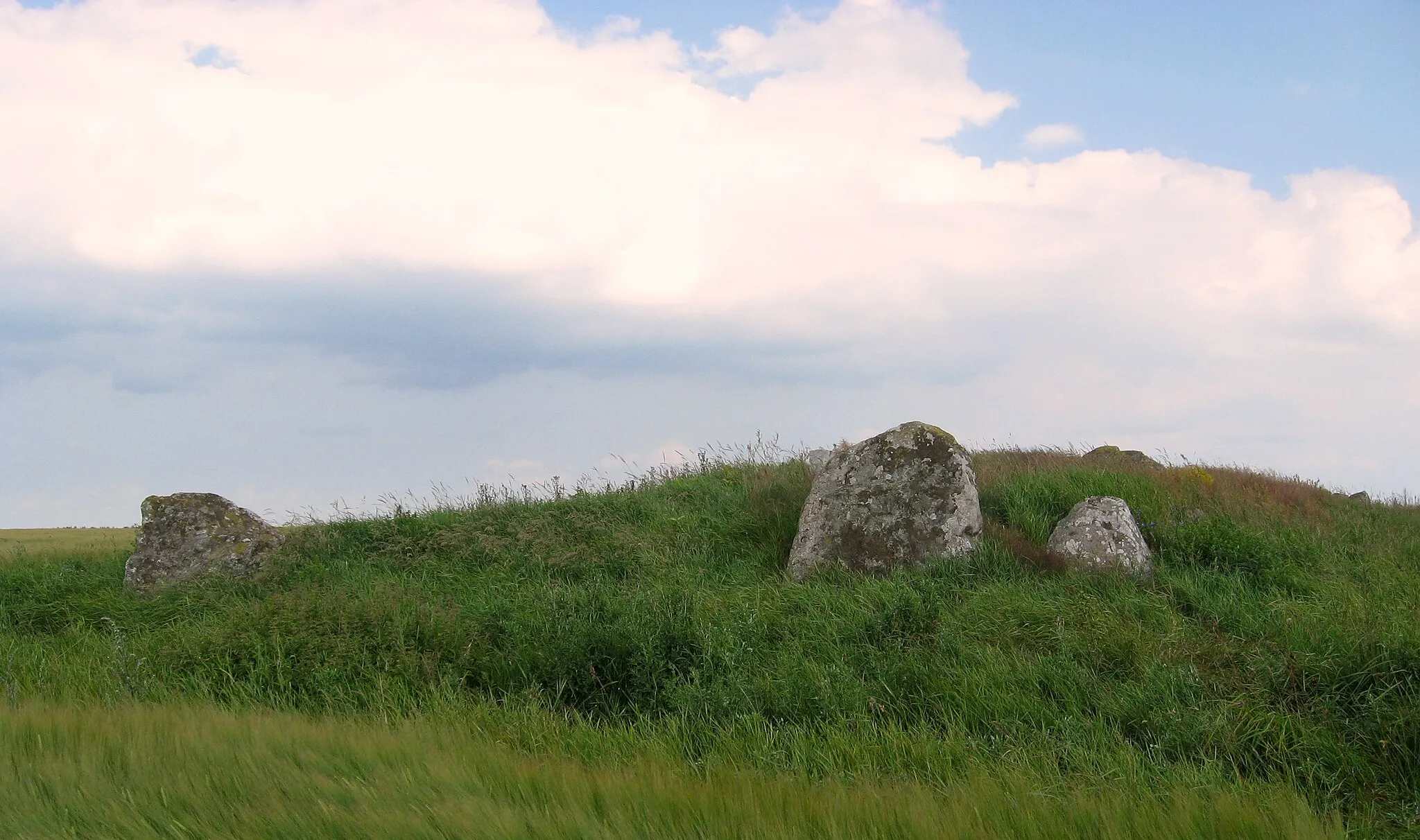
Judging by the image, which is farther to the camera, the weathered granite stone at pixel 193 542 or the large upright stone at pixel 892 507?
the weathered granite stone at pixel 193 542

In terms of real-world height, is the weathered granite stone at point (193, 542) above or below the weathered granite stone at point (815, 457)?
below

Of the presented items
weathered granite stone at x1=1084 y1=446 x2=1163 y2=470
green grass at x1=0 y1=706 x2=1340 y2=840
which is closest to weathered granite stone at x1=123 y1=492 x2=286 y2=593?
green grass at x1=0 y1=706 x2=1340 y2=840

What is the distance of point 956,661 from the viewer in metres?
7.28

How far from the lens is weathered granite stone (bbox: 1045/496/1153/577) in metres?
9.63

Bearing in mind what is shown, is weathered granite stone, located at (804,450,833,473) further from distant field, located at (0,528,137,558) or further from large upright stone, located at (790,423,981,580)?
distant field, located at (0,528,137,558)

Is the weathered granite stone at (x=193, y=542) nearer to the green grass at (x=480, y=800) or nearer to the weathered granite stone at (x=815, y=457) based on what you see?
the green grass at (x=480, y=800)

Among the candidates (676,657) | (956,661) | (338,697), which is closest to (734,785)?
(676,657)

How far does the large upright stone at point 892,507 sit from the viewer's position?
10.0 meters

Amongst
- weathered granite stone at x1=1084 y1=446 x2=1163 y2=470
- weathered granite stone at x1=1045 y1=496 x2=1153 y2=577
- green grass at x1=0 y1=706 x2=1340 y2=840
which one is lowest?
green grass at x1=0 y1=706 x2=1340 y2=840

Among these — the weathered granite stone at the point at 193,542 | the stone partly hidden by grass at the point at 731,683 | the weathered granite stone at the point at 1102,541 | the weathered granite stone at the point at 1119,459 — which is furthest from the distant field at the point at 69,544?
the weathered granite stone at the point at 1119,459

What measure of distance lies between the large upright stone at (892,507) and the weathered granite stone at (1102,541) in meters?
0.92

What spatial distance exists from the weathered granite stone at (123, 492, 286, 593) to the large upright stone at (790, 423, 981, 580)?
6.59 meters

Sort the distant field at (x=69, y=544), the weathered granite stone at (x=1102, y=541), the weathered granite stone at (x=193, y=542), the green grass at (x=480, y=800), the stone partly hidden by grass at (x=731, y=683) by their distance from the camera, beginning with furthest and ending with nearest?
the distant field at (x=69, y=544), the weathered granite stone at (x=193, y=542), the weathered granite stone at (x=1102, y=541), the stone partly hidden by grass at (x=731, y=683), the green grass at (x=480, y=800)

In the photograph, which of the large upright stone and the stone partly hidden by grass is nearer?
the stone partly hidden by grass
